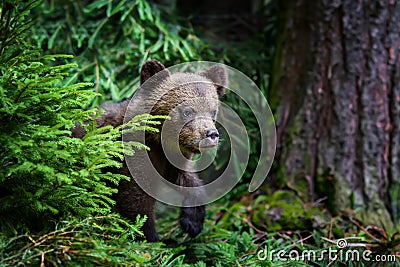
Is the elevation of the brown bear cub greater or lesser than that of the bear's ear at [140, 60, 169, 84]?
lesser

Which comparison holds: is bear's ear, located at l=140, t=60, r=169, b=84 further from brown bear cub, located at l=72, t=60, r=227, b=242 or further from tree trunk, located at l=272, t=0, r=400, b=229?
tree trunk, located at l=272, t=0, r=400, b=229

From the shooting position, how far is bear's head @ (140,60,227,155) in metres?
2.78

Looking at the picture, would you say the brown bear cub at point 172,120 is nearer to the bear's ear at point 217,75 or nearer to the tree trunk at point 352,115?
the bear's ear at point 217,75

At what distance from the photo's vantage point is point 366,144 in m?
3.82

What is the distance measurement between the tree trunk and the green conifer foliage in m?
2.30

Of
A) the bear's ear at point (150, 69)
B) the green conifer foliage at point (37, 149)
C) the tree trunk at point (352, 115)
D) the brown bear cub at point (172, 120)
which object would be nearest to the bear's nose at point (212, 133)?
the brown bear cub at point (172, 120)

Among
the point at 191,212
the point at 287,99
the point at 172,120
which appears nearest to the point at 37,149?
the point at 172,120

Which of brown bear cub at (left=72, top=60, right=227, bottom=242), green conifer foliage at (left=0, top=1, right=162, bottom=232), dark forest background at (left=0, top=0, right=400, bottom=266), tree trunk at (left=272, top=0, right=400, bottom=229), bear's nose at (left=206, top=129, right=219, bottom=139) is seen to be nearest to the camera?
green conifer foliage at (left=0, top=1, right=162, bottom=232)

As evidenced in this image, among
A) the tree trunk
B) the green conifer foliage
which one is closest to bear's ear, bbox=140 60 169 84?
the green conifer foliage

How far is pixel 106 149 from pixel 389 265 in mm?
2005

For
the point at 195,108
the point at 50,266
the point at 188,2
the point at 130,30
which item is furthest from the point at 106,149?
the point at 188,2

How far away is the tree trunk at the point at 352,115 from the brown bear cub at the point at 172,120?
125 cm

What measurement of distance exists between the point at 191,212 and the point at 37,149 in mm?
1476

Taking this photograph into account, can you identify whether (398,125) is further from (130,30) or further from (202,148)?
(130,30)
